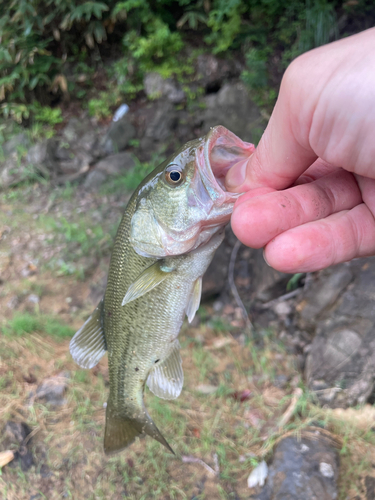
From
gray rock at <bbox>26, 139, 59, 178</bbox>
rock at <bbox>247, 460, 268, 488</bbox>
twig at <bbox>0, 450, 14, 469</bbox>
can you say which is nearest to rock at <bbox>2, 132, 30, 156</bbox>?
gray rock at <bbox>26, 139, 59, 178</bbox>

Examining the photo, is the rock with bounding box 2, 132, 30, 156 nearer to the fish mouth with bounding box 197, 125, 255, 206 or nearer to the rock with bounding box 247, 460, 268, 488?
the fish mouth with bounding box 197, 125, 255, 206

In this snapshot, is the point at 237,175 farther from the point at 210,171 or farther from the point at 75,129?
the point at 75,129

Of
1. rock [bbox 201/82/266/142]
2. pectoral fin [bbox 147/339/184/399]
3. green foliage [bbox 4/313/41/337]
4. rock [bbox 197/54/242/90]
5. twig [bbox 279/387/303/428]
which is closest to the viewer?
pectoral fin [bbox 147/339/184/399]

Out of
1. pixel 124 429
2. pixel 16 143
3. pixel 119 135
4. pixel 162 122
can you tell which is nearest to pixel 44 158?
pixel 16 143

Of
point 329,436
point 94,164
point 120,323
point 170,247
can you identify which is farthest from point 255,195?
point 94,164

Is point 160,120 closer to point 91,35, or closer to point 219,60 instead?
point 219,60
